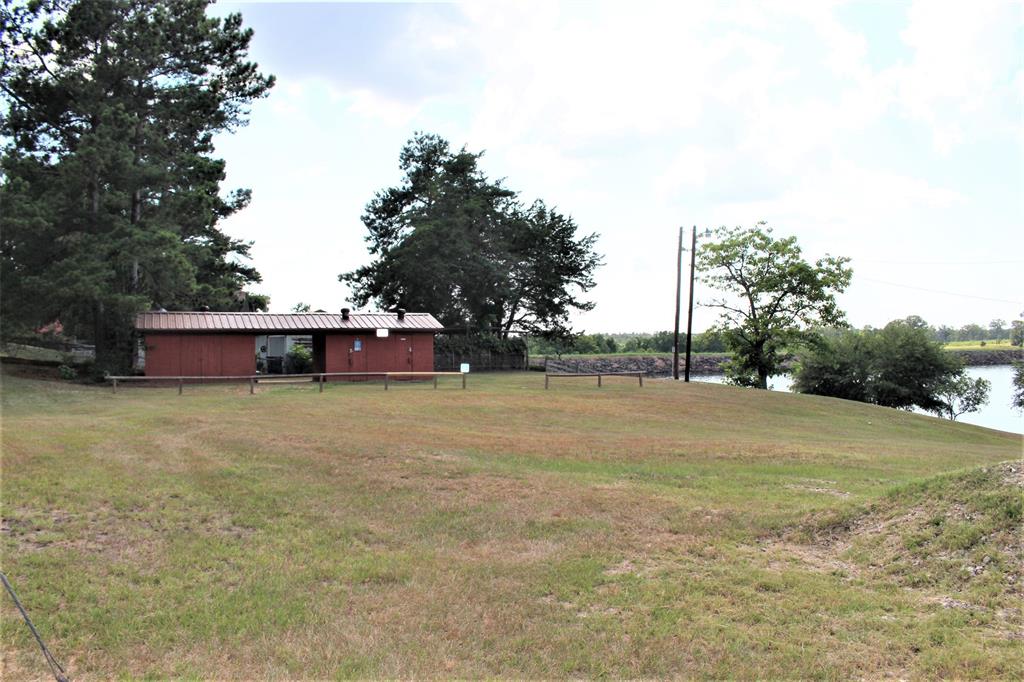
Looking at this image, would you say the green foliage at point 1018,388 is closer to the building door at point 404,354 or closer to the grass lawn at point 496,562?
the grass lawn at point 496,562

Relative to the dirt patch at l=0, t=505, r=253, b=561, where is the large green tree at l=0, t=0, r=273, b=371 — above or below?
above

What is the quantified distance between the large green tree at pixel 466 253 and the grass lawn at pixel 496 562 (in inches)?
1269

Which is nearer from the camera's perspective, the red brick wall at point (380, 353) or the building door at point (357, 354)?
the red brick wall at point (380, 353)

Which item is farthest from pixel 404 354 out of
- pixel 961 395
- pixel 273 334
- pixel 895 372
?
Answer: pixel 961 395

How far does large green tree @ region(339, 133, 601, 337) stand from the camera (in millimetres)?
43438

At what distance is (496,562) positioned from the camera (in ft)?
20.6

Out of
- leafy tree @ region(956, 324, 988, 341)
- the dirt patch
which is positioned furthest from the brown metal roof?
leafy tree @ region(956, 324, 988, 341)

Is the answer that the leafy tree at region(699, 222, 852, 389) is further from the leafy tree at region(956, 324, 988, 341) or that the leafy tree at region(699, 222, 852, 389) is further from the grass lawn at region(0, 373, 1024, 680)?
the leafy tree at region(956, 324, 988, 341)

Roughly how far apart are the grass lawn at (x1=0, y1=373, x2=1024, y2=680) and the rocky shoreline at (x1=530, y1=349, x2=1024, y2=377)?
151 ft

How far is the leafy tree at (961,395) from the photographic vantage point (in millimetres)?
40591

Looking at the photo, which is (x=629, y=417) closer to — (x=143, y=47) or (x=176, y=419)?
(x=176, y=419)

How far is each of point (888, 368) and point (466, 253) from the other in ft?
93.7

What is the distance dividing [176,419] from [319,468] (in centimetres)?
735

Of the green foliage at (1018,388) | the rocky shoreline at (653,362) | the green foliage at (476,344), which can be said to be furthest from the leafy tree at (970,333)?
the green foliage at (476,344)
